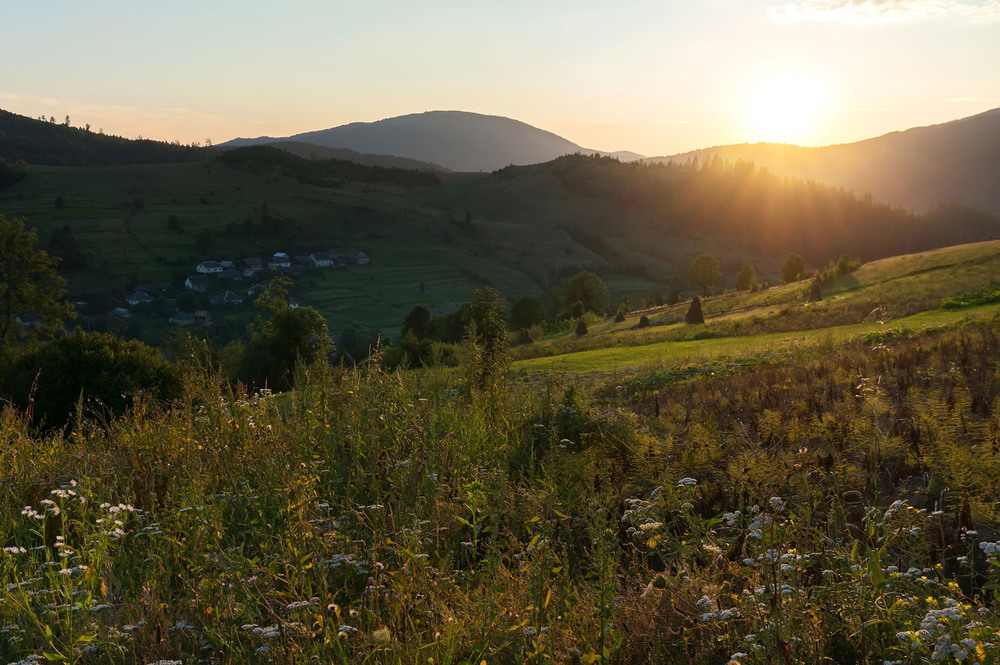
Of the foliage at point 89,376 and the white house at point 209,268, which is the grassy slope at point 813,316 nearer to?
the foliage at point 89,376

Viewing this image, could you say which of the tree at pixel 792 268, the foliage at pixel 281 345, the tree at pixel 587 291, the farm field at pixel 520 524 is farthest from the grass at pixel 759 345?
the tree at pixel 587 291

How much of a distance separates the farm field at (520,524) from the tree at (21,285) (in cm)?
4061

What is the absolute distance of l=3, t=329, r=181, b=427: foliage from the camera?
20.0 metres

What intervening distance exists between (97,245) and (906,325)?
140 metres

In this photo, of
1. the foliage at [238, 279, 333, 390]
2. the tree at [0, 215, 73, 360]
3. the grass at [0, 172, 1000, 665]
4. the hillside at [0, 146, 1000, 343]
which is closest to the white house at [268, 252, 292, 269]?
the hillside at [0, 146, 1000, 343]

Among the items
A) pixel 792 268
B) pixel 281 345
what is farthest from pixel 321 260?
pixel 281 345

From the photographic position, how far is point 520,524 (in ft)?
19.0

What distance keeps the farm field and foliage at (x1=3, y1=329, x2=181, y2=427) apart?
12.4 m

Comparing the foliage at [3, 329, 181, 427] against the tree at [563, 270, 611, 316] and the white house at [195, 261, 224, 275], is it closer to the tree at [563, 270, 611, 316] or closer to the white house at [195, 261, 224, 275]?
the tree at [563, 270, 611, 316]

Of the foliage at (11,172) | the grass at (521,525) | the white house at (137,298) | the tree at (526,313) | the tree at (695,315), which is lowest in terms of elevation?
the white house at (137,298)

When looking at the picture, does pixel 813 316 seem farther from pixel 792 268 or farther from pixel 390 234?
pixel 390 234

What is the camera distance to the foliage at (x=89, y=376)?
20.0m

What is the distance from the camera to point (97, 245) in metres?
129

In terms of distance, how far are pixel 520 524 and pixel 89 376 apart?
62.8 feet
